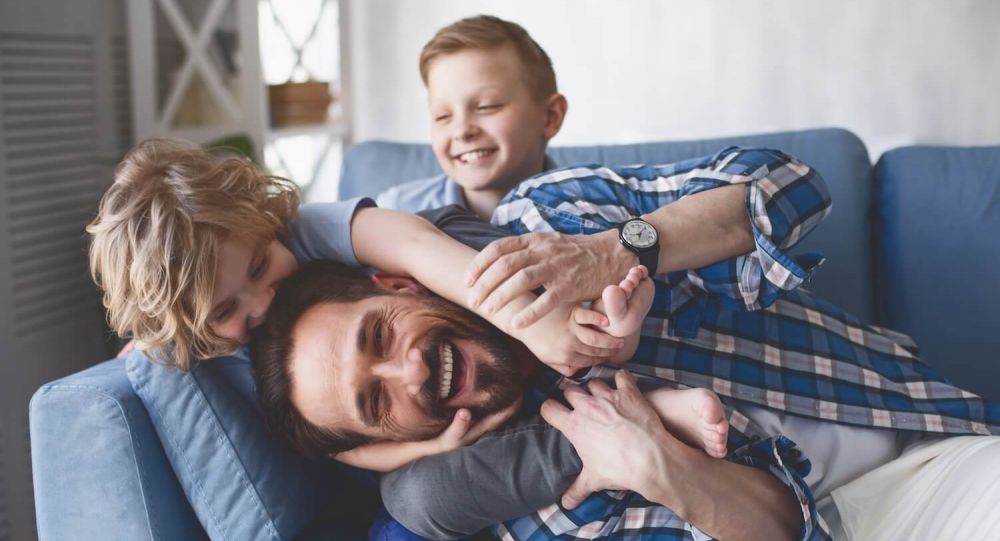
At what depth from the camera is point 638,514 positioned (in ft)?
4.51

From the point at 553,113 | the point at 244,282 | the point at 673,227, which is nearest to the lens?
the point at 673,227

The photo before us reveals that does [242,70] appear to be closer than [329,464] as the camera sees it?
No

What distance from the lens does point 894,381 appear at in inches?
59.9

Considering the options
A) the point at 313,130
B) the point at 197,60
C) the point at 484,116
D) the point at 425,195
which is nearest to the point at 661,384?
the point at 484,116

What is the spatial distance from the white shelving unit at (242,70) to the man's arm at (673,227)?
59.9 inches

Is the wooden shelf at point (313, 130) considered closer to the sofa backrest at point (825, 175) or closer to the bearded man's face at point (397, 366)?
the sofa backrest at point (825, 175)

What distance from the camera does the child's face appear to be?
54.9 inches

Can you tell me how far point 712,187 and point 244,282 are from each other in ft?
2.54

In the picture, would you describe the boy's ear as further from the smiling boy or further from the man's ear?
the man's ear

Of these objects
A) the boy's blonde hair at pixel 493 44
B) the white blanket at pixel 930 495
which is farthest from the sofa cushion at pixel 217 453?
the white blanket at pixel 930 495

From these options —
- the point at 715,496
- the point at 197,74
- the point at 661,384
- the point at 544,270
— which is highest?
the point at 197,74

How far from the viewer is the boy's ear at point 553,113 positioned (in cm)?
195

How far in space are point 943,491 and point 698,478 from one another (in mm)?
408

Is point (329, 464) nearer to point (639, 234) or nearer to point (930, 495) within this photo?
point (639, 234)
